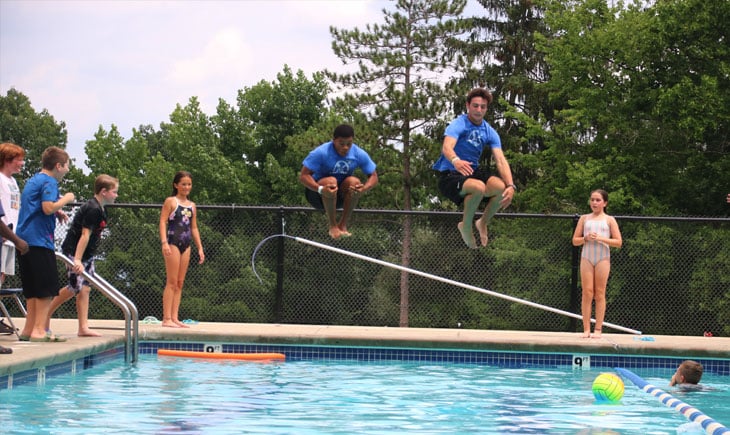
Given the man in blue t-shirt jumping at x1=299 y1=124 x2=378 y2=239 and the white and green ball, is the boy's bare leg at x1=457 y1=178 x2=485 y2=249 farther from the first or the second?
the white and green ball

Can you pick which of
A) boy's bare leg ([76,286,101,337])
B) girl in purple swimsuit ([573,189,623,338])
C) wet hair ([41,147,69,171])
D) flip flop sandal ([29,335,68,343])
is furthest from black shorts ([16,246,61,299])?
girl in purple swimsuit ([573,189,623,338])

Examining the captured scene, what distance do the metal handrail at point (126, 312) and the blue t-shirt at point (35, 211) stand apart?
0.96 m

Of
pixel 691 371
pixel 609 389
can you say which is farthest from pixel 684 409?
pixel 691 371

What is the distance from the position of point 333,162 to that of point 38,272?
272 centimetres

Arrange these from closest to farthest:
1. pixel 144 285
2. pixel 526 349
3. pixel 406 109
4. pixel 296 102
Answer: pixel 526 349 → pixel 144 285 → pixel 406 109 → pixel 296 102

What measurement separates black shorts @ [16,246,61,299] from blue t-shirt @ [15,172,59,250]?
78mm

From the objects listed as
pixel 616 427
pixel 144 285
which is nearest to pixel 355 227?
pixel 144 285

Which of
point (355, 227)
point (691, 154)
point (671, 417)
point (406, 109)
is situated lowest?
point (671, 417)

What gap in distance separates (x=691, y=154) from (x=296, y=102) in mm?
21645

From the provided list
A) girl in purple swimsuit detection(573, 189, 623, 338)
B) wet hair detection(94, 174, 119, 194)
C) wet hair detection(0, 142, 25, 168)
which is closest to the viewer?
wet hair detection(0, 142, 25, 168)

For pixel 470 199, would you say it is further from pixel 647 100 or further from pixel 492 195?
pixel 647 100

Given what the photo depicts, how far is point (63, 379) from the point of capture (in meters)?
8.34

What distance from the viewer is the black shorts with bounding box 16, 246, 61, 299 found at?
8.14 m

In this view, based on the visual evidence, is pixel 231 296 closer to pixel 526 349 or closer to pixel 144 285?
pixel 144 285
